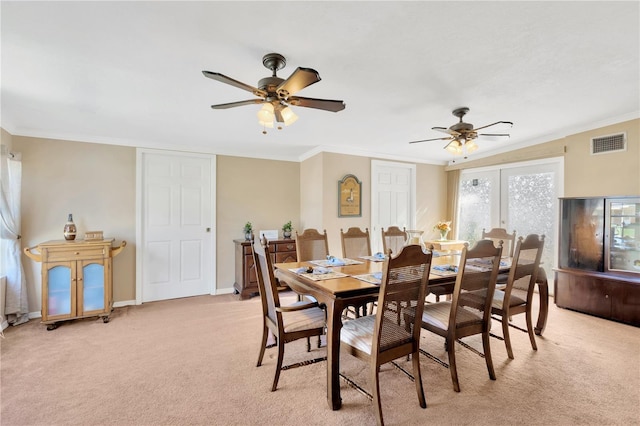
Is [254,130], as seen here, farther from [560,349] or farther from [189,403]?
[560,349]

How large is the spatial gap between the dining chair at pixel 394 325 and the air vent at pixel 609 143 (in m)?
3.51

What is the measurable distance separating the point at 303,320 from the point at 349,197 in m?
2.76

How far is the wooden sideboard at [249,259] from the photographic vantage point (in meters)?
4.27

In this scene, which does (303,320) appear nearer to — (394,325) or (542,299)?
(394,325)

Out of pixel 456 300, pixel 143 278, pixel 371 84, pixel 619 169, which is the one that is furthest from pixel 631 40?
pixel 143 278

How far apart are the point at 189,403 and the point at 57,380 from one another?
113cm

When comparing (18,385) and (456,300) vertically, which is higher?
(456,300)

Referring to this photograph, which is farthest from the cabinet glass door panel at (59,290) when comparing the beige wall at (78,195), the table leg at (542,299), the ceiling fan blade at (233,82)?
the table leg at (542,299)

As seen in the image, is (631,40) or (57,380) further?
(57,380)

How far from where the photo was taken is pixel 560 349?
106 inches

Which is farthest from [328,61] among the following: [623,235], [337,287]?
[623,235]

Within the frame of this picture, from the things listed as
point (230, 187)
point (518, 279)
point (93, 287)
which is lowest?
point (93, 287)

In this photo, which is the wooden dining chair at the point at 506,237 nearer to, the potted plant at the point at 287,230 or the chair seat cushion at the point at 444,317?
the chair seat cushion at the point at 444,317

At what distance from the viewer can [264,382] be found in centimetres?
218
